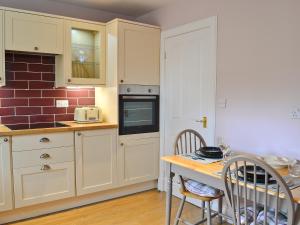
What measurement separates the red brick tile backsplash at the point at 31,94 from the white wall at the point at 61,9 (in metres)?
0.54

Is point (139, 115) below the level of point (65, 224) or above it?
above

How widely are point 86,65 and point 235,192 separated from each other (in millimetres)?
2330

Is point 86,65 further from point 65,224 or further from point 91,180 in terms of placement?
point 65,224

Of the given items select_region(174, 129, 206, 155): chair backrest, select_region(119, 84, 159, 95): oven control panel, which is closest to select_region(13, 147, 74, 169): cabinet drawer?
select_region(119, 84, 159, 95): oven control panel

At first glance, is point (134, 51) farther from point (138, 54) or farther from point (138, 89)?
point (138, 89)

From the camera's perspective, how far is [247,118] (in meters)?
2.51

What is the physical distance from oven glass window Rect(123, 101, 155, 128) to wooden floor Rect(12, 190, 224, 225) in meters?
0.92

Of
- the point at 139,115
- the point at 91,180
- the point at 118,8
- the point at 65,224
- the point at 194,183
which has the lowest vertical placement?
the point at 65,224

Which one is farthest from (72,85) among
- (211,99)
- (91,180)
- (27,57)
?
(211,99)

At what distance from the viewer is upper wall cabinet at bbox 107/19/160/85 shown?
125 inches

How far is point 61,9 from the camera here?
3.29m

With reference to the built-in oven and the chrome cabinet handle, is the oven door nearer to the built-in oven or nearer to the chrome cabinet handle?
the built-in oven

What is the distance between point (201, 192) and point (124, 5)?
245cm

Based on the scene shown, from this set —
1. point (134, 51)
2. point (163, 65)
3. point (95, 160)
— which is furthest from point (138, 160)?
point (134, 51)
